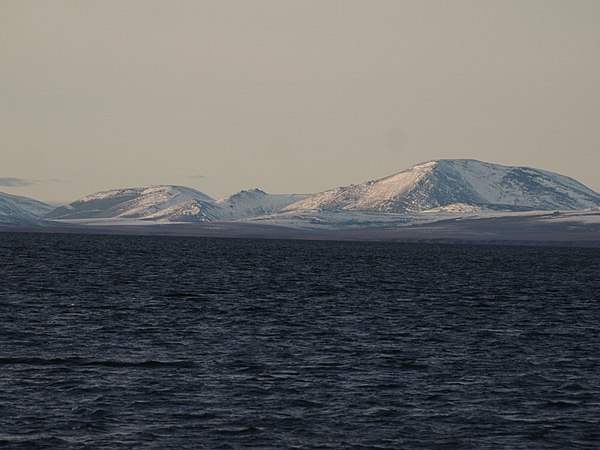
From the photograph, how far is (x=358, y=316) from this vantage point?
7494 cm

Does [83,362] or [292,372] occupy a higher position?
[83,362]

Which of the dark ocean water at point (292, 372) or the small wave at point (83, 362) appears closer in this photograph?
the dark ocean water at point (292, 372)

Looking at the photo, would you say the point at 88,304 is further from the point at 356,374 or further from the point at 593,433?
the point at 593,433

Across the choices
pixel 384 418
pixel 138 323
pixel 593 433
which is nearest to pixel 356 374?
pixel 384 418

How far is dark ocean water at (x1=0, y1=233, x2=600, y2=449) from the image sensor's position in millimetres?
35562

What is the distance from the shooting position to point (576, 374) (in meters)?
48.6

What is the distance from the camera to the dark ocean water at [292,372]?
35.6 meters

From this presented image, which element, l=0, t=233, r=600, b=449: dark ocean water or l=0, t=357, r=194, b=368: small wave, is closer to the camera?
l=0, t=233, r=600, b=449: dark ocean water

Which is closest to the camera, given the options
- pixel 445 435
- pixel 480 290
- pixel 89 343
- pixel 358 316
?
pixel 445 435

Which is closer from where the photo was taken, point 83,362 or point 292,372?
point 292,372

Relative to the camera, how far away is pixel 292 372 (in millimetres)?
47281

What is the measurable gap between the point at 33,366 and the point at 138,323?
62.1 ft

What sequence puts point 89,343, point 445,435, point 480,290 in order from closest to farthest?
point 445,435 → point 89,343 → point 480,290

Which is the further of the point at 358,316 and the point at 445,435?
the point at 358,316
